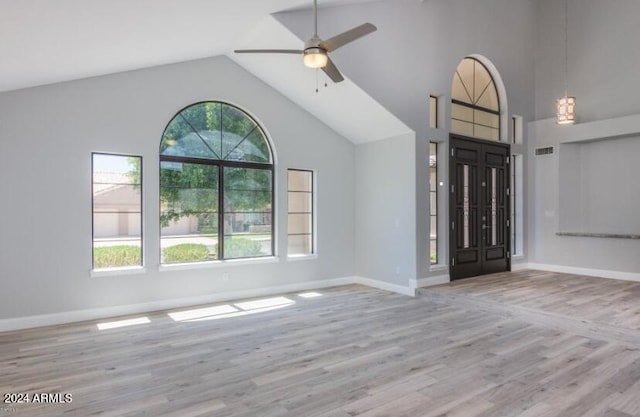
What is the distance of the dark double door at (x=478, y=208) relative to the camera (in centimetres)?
659

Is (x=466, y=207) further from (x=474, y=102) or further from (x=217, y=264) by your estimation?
(x=217, y=264)

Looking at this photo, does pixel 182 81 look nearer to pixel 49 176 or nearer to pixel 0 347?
pixel 49 176

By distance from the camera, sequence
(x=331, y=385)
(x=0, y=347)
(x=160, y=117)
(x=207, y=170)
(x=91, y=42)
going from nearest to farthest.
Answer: (x=331, y=385) < (x=91, y=42) < (x=0, y=347) < (x=160, y=117) < (x=207, y=170)

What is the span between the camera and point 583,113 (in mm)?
7191

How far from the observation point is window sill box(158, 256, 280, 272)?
18.0ft

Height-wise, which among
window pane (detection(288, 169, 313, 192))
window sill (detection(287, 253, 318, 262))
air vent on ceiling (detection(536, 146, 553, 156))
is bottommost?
window sill (detection(287, 253, 318, 262))

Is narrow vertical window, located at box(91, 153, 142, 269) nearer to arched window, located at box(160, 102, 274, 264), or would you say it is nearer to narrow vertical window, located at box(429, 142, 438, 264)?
arched window, located at box(160, 102, 274, 264)

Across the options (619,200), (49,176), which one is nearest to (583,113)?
(619,200)

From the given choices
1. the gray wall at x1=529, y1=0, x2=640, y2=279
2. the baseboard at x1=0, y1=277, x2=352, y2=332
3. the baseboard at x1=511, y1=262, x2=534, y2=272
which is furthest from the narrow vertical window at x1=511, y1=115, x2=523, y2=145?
the baseboard at x1=0, y1=277, x2=352, y2=332

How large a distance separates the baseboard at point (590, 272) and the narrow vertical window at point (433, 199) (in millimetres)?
2657

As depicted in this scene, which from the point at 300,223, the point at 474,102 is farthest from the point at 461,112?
the point at 300,223

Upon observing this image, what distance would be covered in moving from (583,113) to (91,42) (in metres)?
7.89

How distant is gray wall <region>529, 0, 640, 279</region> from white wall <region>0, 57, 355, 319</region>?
16.6ft

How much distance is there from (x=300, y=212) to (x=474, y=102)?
3809 millimetres
